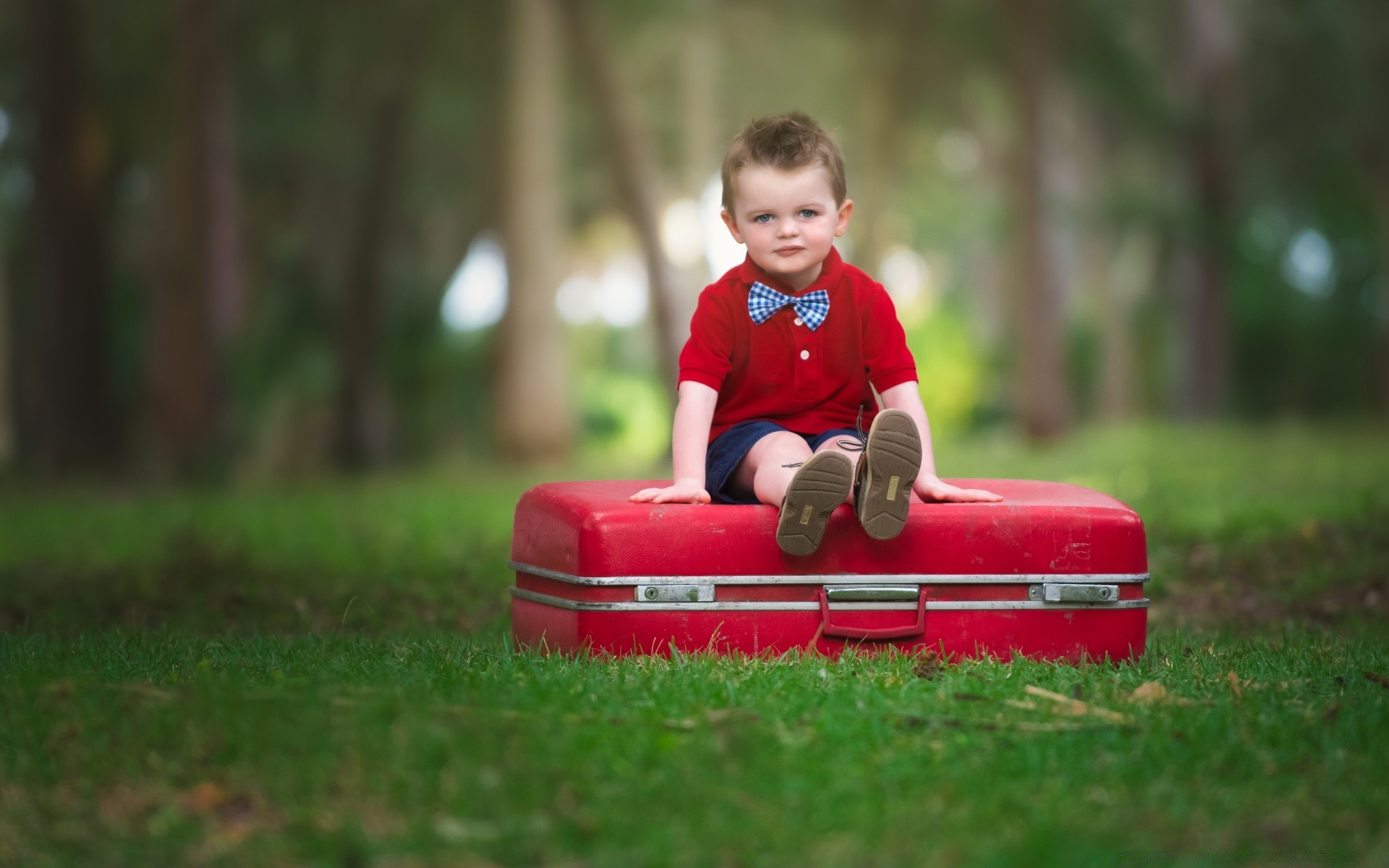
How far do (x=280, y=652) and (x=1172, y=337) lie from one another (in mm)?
27010

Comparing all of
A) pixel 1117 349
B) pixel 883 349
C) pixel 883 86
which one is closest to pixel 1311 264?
Answer: pixel 1117 349

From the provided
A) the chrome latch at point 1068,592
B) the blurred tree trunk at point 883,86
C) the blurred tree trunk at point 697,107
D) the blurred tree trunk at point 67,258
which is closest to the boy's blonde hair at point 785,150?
the chrome latch at point 1068,592

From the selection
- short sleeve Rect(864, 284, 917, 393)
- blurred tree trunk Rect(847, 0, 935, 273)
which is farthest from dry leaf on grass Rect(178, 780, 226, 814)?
blurred tree trunk Rect(847, 0, 935, 273)

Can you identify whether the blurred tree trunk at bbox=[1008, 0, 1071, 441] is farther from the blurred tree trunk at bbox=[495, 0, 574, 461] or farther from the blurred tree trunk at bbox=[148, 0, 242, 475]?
the blurred tree trunk at bbox=[148, 0, 242, 475]

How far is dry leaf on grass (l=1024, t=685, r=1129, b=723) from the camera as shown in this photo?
3598 mm

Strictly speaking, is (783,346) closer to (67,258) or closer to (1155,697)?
(1155,697)

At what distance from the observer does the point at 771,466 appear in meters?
4.64

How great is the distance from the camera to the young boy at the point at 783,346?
15.8 feet

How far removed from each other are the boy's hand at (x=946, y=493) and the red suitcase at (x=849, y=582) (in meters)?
0.17

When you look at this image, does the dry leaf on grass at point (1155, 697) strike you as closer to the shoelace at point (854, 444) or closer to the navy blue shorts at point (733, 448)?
the shoelace at point (854, 444)

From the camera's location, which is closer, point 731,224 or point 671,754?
point 671,754

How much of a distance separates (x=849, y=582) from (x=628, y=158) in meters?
13.8

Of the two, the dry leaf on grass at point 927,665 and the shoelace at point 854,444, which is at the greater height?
the shoelace at point 854,444

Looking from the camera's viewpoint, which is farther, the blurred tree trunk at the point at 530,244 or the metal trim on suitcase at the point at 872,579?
the blurred tree trunk at the point at 530,244
